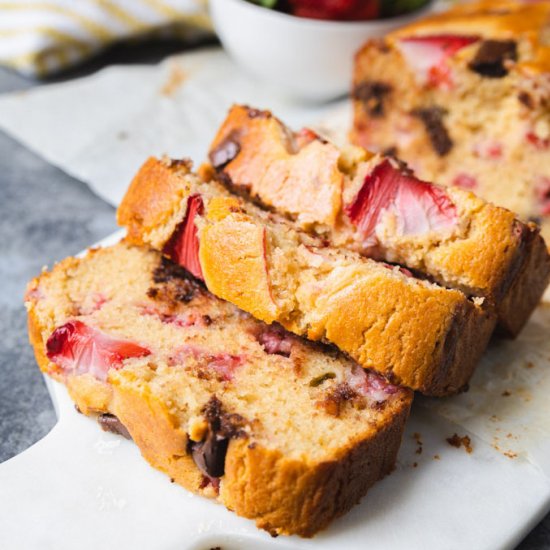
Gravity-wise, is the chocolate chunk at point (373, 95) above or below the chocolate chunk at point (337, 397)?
above

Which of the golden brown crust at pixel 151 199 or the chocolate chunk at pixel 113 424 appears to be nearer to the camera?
the chocolate chunk at pixel 113 424

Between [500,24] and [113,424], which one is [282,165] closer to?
[113,424]

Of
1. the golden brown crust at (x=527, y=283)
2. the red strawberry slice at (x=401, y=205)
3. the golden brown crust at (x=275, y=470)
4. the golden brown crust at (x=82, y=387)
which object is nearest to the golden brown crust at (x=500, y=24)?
the golden brown crust at (x=527, y=283)

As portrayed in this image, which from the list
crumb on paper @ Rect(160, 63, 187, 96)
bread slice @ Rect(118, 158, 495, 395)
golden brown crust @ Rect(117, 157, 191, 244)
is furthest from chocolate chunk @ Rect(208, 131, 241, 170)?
crumb on paper @ Rect(160, 63, 187, 96)

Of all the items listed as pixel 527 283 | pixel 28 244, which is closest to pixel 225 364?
pixel 527 283

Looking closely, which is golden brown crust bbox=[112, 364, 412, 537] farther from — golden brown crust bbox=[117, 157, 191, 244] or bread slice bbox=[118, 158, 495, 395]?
golden brown crust bbox=[117, 157, 191, 244]

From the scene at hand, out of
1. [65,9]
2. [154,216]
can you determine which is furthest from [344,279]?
[65,9]

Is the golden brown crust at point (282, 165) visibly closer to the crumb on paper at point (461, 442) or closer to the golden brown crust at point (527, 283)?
the golden brown crust at point (527, 283)
